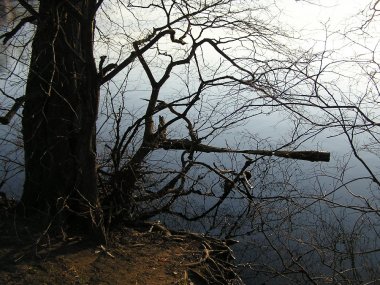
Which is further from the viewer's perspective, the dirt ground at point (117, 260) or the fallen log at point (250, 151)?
the fallen log at point (250, 151)

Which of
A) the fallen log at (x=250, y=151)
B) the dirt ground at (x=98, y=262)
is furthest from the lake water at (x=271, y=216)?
the dirt ground at (x=98, y=262)

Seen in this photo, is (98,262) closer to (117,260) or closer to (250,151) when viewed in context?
(117,260)

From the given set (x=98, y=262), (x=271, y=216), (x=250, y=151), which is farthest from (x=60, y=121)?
(x=271, y=216)

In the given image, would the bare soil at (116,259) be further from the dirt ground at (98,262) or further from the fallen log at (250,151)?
the fallen log at (250,151)

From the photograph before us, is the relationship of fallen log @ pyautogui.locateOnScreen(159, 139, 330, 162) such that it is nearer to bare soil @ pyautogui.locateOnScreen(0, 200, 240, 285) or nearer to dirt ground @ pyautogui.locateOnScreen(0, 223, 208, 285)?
bare soil @ pyautogui.locateOnScreen(0, 200, 240, 285)

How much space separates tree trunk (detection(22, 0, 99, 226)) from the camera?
541 centimetres

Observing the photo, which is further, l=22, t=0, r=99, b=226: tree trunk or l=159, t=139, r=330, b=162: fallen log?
l=159, t=139, r=330, b=162: fallen log

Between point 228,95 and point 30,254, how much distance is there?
9.96ft

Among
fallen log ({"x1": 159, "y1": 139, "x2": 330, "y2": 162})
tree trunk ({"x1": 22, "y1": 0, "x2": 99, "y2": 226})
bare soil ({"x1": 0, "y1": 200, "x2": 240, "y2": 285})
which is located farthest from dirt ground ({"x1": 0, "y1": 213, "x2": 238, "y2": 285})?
fallen log ({"x1": 159, "y1": 139, "x2": 330, "y2": 162})

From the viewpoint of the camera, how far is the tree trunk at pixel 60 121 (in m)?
5.41

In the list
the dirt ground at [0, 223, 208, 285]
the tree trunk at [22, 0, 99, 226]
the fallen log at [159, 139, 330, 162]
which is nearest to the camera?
the dirt ground at [0, 223, 208, 285]

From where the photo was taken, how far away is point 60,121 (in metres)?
5.88

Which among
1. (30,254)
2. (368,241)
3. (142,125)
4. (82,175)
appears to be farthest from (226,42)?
(368,241)

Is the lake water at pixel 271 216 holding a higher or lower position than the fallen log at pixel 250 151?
lower
